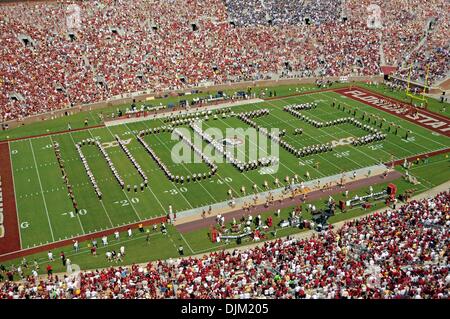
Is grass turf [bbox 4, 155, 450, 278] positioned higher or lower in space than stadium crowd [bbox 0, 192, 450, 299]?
lower

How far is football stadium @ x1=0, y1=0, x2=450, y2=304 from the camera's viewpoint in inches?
817

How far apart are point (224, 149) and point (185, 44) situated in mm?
26200

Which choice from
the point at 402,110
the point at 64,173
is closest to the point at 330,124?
the point at 402,110

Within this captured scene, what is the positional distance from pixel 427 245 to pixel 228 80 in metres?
38.8

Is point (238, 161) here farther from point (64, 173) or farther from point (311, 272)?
point (311, 272)

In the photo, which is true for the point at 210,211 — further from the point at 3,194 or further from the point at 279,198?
the point at 3,194

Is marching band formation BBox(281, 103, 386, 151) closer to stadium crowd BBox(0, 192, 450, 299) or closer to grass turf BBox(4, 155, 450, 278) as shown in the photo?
grass turf BBox(4, 155, 450, 278)

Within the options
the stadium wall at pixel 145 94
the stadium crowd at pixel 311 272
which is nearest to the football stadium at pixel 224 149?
the stadium crowd at pixel 311 272

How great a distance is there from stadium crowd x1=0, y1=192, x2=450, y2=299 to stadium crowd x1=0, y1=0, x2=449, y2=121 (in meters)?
30.3

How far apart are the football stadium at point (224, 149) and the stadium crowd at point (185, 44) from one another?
25 centimetres

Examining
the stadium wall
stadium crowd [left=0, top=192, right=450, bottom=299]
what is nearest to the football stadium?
stadium crowd [left=0, top=192, right=450, bottom=299]

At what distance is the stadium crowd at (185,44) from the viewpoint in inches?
1986

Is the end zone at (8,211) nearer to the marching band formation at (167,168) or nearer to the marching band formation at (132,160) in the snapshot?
the marching band formation at (132,160)

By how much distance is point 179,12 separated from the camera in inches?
2516
